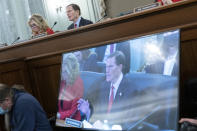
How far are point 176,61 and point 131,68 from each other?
0.37m

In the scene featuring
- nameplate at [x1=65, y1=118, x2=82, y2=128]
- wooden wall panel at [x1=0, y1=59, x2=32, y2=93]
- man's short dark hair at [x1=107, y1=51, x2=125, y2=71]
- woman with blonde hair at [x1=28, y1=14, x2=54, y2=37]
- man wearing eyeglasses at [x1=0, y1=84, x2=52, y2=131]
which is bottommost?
nameplate at [x1=65, y1=118, x2=82, y2=128]

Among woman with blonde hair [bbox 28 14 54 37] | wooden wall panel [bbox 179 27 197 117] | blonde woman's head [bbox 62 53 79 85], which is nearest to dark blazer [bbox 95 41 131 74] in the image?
blonde woman's head [bbox 62 53 79 85]

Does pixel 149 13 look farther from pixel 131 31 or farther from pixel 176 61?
pixel 176 61

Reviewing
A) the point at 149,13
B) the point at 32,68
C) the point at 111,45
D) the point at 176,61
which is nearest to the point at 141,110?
the point at 176,61

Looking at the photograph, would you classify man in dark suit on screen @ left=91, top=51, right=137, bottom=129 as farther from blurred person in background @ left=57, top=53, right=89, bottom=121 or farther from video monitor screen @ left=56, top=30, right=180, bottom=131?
blurred person in background @ left=57, top=53, right=89, bottom=121

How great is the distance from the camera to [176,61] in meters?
1.76

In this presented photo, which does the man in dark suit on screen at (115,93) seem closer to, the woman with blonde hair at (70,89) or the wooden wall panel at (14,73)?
the woman with blonde hair at (70,89)

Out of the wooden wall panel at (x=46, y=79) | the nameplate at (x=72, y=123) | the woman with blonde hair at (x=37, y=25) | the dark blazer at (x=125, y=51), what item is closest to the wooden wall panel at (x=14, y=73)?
the wooden wall panel at (x=46, y=79)

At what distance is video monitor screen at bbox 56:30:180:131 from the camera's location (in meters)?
1.78

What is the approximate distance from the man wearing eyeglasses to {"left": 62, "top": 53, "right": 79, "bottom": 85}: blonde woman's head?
1.18 ft

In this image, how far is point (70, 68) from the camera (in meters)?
2.49

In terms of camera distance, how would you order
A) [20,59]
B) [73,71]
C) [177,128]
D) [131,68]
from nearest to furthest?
[177,128], [131,68], [73,71], [20,59]

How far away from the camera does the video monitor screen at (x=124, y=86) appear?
178 centimetres

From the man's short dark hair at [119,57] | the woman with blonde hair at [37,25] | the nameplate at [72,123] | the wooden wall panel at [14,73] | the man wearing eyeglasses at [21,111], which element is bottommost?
the nameplate at [72,123]
